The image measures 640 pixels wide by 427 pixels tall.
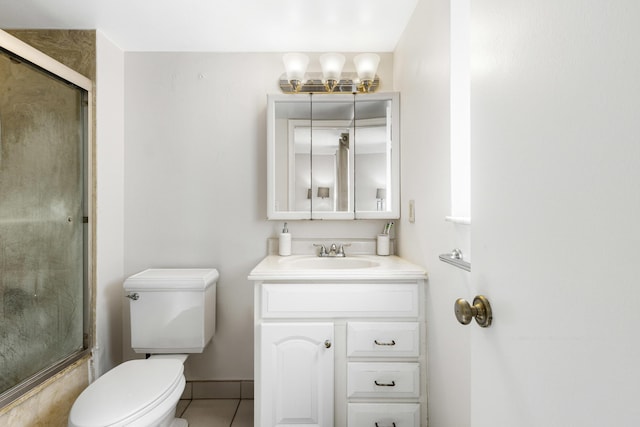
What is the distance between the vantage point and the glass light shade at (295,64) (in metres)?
1.98

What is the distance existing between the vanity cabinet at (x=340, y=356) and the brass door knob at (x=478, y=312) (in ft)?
2.93

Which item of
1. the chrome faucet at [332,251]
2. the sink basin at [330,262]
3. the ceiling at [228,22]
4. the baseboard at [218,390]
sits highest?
the ceiling at [228,22]

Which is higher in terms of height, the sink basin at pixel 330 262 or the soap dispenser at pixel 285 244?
the soap dispenser at pixel 285 244

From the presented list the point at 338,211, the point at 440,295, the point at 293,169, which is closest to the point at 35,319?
the point at 293,169

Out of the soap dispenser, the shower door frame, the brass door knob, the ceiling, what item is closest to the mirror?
the soap dispenser

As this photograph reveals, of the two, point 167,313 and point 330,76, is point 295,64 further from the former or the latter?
point 167,313

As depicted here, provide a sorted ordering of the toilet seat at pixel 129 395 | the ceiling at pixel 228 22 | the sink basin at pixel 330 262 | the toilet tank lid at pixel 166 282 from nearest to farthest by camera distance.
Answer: the toilet seat at pixel 129 395 → the ceiling at pixel 228 22 → the toilet tank lid at pixel 166 282 → the sink basin at pixel 330 262

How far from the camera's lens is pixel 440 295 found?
1.35 m

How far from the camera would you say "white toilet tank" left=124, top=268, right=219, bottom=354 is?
1.77 meters

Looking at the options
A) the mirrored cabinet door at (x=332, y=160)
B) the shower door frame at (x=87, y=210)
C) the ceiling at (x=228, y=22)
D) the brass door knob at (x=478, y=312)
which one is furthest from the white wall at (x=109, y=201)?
the brass door knob at (x=478, y=312)

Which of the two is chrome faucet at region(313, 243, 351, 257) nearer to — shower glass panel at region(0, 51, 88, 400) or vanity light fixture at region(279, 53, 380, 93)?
vanity light fixture at region(279, 53, 380, 93)

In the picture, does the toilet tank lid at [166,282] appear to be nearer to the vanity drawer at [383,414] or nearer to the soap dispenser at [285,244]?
the soap dispenser at [285,244]

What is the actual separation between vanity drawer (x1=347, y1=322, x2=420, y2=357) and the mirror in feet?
2.30

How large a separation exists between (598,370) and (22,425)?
1961 mm
